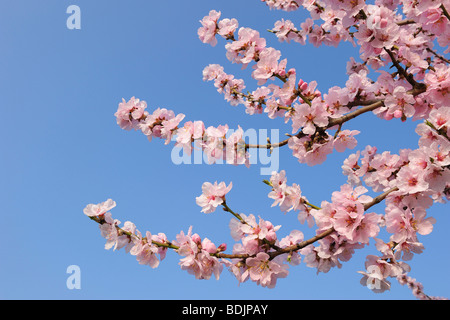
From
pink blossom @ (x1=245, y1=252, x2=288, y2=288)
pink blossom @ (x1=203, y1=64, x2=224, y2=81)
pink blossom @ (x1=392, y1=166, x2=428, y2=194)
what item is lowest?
pink blossom @ (x1=245, y1=252, x2=288, y2=288)

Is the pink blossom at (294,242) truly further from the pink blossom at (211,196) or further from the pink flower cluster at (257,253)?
the pink blossom at (211,196)

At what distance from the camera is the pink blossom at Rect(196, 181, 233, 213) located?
10.3ft

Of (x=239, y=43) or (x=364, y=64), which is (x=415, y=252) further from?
(x=364, y=64)

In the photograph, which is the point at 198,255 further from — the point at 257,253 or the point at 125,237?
the point at 125,237

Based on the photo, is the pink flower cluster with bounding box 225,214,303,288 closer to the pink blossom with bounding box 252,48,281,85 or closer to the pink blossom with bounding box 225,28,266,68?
the pink blossom with bounding box 252,48,281,85

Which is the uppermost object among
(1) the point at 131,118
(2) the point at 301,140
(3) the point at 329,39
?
(3) the point at 329,39

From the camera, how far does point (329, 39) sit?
569cm

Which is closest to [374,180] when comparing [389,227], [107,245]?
[389,227]

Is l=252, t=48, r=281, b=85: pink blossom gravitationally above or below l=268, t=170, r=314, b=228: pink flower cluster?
above

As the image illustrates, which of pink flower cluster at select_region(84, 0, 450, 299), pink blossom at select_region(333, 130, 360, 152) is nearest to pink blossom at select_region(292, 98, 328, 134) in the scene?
pink flower cluster at select_region(84, 0, 450, 299)

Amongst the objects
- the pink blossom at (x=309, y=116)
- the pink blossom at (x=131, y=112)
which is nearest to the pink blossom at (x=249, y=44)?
the pink blossom at (x=309, y=116)

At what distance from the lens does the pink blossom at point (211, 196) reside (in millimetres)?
3141

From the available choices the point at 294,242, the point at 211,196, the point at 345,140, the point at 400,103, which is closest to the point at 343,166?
the point at 345,140

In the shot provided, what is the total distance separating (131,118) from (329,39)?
3.36 meters
